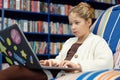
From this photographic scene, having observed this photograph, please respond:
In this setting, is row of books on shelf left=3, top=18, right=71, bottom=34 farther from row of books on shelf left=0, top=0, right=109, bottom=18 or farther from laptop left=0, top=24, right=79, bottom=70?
laptop left=0, top=24, right=79, bottom=70

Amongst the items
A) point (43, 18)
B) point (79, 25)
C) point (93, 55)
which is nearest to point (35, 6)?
point (43, 18)

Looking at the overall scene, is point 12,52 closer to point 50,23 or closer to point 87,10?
point 87,10

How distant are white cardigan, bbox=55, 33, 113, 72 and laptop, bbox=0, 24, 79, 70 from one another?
0.29m

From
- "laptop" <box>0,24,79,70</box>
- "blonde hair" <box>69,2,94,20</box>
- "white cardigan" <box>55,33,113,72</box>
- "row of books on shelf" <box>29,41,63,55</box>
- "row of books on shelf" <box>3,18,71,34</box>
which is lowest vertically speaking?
"row of books on shelf" <box>29,41,63,55</box>

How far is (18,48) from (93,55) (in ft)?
1.70

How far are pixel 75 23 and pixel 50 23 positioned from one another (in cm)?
248

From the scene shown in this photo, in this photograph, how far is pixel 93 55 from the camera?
1479mm

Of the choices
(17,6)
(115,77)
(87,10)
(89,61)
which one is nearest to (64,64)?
(89,61)

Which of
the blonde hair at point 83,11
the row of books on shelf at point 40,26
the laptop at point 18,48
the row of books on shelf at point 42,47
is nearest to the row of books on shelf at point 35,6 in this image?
the row of books on shelf at point 40,26

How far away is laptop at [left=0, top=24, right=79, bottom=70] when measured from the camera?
1.03m

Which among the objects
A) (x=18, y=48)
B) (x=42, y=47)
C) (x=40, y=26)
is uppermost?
(x=18, y=48)

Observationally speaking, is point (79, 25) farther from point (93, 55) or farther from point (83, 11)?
point (93, 55)

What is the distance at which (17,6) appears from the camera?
389 cm

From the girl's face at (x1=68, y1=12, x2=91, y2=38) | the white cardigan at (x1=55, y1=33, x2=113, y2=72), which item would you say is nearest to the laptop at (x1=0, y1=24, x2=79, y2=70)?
the white cardigan at (x1=55, y1=33, x2=113, y2=72)
